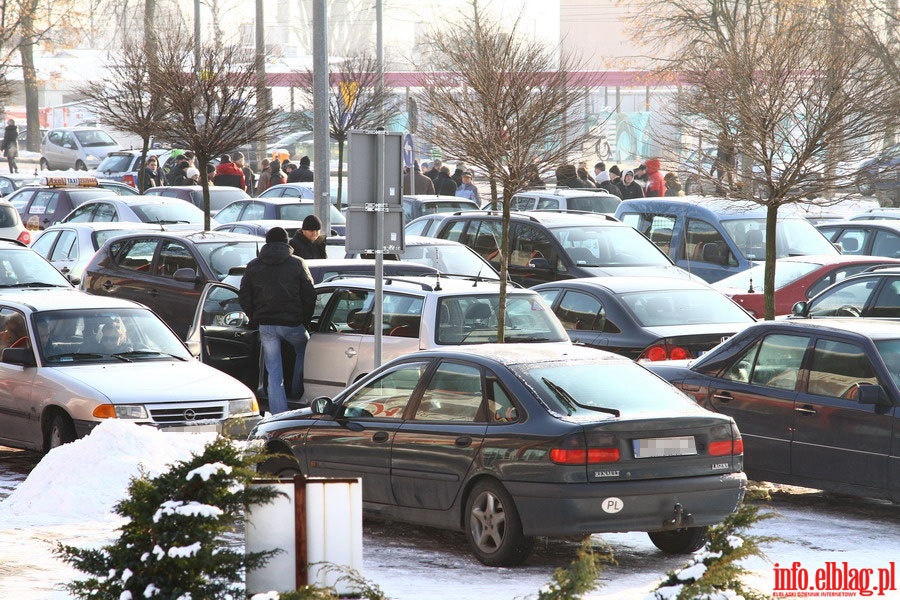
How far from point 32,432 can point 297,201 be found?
46.3ft

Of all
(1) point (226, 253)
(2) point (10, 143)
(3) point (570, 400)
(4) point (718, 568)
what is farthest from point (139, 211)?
(2) point (10, 143)

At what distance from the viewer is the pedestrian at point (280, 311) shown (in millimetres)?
12969

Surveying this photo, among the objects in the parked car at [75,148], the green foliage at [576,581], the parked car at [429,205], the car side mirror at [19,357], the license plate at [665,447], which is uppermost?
the parked car at [75,148]

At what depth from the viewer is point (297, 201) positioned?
2533cm

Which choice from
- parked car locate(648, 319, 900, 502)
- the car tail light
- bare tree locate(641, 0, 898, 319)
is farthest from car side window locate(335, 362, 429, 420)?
bare tree locate(641, 0, 898, 319)

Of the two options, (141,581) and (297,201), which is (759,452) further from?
(297,201)

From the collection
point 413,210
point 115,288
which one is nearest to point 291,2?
point 413,210

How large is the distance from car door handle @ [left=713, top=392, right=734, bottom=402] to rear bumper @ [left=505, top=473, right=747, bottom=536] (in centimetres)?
239

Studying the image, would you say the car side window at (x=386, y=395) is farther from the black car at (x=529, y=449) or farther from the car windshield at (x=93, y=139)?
the car windshield at (x=93, y=139)

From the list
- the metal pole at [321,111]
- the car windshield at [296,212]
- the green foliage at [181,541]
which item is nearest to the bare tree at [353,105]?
the car windshield at [296,212]

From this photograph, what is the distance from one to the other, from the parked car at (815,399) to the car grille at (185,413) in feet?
12.4

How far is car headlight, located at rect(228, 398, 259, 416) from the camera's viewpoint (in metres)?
11.5

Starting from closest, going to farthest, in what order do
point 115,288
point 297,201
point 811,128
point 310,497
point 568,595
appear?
point 568,595
point 310,497
point 811,128
point 115,288
point 297,201

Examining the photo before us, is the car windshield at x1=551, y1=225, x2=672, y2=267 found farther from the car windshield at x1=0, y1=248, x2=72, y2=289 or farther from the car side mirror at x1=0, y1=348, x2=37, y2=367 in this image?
the car side mirror at x1=0, y1=348, x2=37, y2=367
